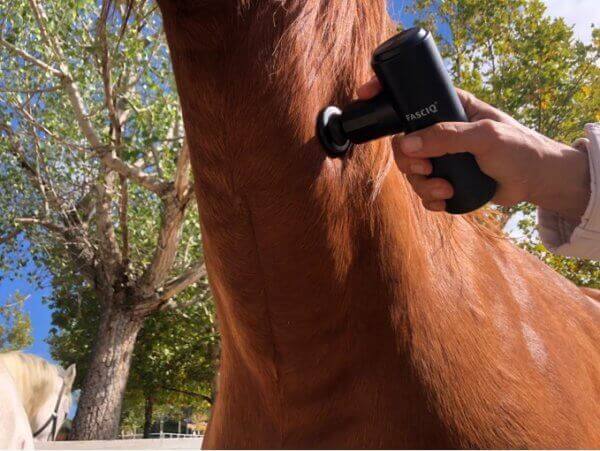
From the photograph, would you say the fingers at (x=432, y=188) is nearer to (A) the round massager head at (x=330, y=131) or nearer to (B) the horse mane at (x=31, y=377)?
(A) the round massager head at (x=330, y=131)

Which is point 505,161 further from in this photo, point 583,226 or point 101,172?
point 101,172

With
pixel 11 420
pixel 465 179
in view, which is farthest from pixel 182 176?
pixel 465 179

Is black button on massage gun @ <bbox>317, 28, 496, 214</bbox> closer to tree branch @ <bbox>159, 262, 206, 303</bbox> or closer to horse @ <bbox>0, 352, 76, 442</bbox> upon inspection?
horse @ <bbox>0, 352, 76, 442</bbox>

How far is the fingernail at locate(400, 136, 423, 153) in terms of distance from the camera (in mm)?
929

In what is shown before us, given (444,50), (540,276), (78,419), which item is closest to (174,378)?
(78,419)

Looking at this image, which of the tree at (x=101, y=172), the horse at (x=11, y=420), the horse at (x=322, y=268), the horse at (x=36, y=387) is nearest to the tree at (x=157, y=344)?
the tree at (x=101, y=172)

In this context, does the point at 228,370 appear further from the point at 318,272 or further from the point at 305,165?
the point at 305,165

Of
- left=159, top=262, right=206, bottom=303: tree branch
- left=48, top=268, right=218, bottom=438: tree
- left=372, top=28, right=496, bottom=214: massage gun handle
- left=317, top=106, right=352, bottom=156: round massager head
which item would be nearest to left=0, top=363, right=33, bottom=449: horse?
left=317, top=106, right=352, bottom=156: round massager head

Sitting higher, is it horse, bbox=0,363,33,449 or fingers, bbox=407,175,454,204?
horse, bbox=0,363,33,449

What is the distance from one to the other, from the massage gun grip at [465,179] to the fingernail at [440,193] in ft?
0.05

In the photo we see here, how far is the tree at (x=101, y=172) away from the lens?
8281 millimetres

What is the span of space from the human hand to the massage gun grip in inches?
0.5

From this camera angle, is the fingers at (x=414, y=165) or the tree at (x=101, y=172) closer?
the fingers at (x=414, y=165)

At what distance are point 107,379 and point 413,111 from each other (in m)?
9.77
